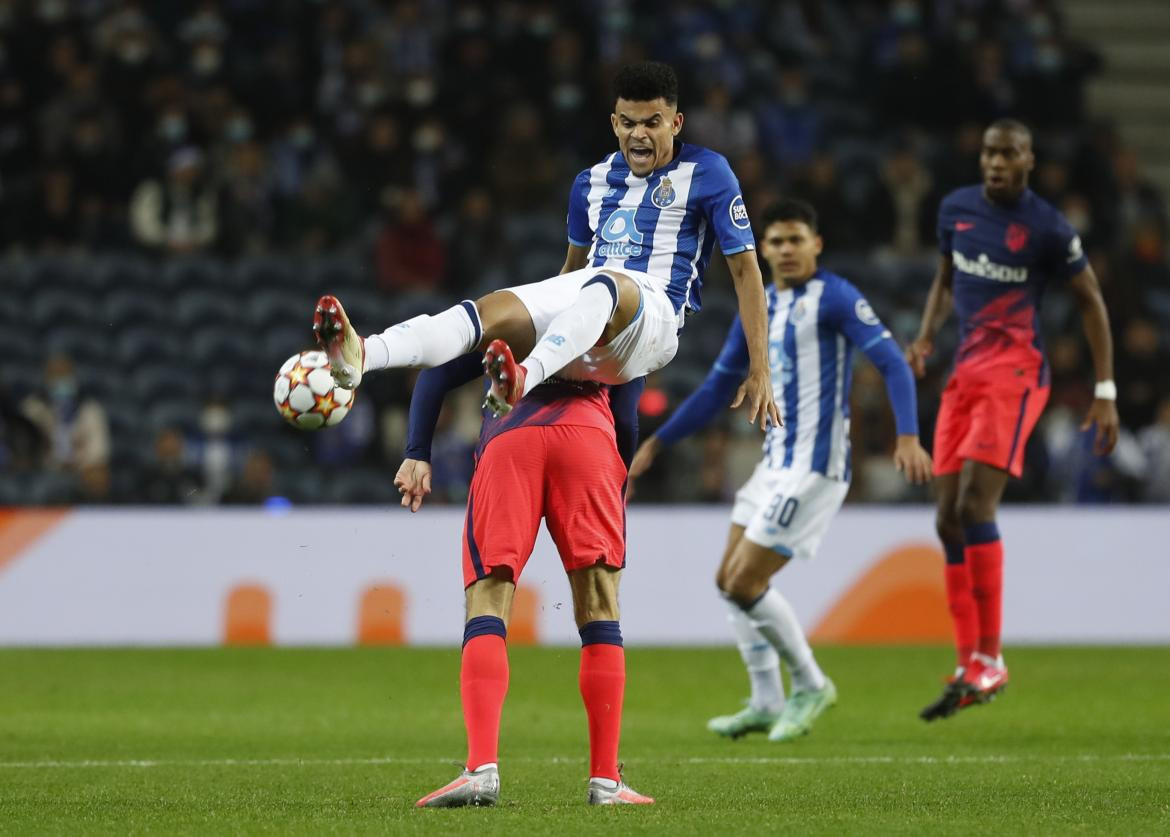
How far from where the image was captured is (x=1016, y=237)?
880 centimetres

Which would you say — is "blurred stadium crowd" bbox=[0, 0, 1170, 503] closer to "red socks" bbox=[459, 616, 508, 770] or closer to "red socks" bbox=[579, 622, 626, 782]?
"red socks" bbox=[579, 622, 626, 782]

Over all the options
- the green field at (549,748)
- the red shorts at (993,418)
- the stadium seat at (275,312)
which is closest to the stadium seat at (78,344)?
the stadium seat at (275,312)

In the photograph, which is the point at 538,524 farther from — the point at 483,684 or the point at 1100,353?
the point at 1100,353

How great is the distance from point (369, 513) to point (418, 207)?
376 centimetres

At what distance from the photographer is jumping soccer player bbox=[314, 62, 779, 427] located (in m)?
5.45

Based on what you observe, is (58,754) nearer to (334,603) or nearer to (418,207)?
(334,603)

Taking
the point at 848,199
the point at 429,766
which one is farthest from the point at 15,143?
the point at 429,766

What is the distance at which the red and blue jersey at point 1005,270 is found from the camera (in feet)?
28.7

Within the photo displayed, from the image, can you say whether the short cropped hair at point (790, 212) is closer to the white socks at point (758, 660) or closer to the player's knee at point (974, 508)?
the player's knee at point (974, 508)

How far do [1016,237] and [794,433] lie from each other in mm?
1436

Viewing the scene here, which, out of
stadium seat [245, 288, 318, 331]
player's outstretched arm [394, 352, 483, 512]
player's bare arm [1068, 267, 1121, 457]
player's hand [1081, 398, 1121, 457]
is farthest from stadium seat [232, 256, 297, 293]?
player's outstretched arm [394, 352, 483, 512]

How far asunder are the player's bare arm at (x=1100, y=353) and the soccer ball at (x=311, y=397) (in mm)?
4434

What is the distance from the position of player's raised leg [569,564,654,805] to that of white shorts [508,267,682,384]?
25.5 inches

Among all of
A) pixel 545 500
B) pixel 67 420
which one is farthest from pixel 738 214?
pixel 67 420
